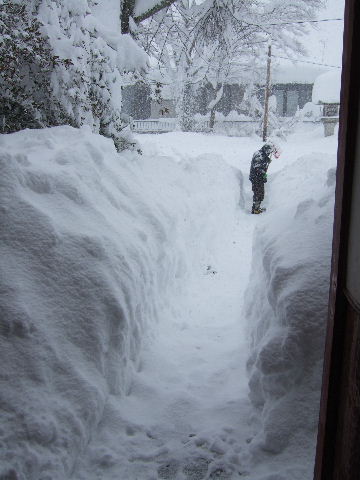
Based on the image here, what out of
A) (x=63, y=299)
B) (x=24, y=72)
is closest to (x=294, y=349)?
(x=63, y=299)

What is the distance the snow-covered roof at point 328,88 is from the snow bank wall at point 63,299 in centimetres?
2409

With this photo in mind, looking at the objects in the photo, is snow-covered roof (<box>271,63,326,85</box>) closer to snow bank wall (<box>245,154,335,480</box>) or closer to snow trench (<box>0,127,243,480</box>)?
snow trench (<box>0,127,243,480</box>)

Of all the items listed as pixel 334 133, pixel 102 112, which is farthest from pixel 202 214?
pixel 334 133

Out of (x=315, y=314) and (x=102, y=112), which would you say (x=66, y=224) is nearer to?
(x=315, y=314)

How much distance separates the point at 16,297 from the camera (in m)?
2.93

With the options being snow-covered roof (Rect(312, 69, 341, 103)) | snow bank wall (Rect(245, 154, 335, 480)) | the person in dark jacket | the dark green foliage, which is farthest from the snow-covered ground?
snow-covered roof (Rect(312, 69, 341, 103))

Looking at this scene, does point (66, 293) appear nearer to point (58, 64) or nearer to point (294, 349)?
point (294, 349)

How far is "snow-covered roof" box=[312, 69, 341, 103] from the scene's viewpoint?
2544 cm

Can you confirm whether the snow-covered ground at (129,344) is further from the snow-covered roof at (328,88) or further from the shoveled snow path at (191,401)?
the snow-covered roof at (328,88)

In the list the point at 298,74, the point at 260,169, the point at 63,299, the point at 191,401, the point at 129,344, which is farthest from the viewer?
the point at 298,74

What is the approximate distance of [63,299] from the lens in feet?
10.4

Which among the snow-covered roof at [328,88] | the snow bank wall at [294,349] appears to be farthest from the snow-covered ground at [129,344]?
the snow-covered roof at [328,88]

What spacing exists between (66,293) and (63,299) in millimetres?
61

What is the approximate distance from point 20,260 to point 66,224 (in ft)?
1.98
